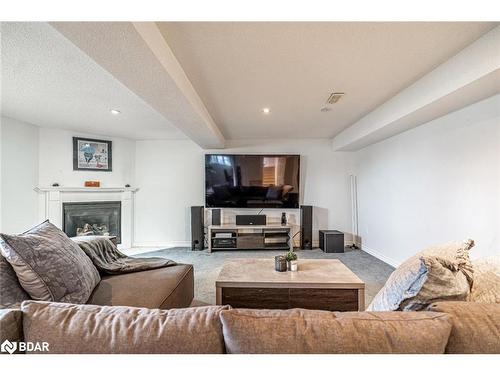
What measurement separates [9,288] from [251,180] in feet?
12.3

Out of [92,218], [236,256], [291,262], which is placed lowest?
[236,256]

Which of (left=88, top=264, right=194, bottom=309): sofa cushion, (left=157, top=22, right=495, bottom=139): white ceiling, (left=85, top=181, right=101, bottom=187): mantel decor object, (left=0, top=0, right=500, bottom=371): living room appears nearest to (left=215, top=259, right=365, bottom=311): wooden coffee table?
(left=0, top=0, right=500, bottom=371): living room

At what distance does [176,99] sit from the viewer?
221cm

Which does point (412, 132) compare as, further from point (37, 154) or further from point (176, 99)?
point (37, 154)

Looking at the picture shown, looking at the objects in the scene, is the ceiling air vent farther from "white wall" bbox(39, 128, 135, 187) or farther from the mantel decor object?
the mantel decor object

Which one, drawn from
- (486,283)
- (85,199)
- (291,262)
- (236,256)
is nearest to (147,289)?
(291,262)

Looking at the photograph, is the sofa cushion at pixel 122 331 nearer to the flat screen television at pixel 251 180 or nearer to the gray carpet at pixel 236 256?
the gray carpet at pixel 236 256

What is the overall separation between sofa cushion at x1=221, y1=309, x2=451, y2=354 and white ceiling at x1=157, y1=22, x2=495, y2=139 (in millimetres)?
1631

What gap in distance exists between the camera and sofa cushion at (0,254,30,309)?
1.14 meters

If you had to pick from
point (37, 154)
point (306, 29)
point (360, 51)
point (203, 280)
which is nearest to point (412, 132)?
point (360, 51)

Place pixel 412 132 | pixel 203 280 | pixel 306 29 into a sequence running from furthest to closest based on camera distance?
pixel 412 132 < pixel 203 280 < pixel 306 29

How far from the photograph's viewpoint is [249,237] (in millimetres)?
4445

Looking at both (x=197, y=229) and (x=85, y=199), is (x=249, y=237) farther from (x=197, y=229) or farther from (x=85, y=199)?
(x=85, y=199)
